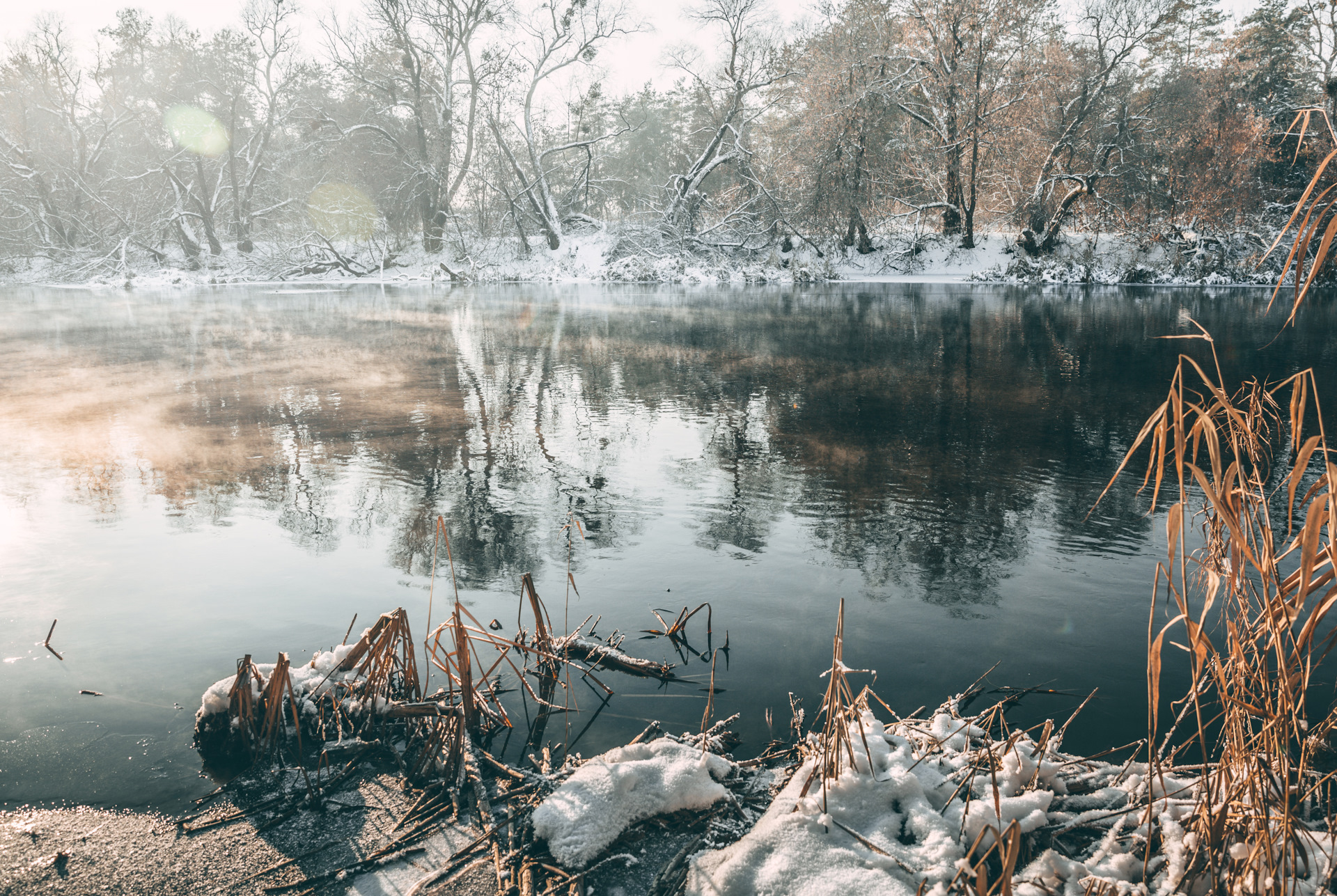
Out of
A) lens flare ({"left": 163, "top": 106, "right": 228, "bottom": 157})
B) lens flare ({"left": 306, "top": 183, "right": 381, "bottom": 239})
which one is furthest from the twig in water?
lens flare ({"left": 163, "top": 106, "right": 228, "bottom": 157})

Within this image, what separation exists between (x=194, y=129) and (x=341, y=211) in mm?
8985

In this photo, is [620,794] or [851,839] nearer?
[851,839]

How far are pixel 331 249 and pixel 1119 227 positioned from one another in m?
36.8

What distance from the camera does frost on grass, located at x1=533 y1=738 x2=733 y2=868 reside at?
263 cm

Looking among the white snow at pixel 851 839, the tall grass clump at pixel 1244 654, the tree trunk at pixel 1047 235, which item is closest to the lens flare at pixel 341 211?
the tree trunk at pixel 1047 235

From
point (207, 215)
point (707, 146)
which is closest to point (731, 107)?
point (707, 146)

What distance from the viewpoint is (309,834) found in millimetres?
2814

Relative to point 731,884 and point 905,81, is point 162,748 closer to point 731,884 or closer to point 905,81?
point 731,884

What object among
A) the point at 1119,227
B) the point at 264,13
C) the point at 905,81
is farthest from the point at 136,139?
the point at 1119,227

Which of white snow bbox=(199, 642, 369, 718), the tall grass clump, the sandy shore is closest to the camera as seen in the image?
the tall grass clump

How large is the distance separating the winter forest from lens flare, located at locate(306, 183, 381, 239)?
128 millimetres

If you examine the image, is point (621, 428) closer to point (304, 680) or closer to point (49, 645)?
point (49, 645)

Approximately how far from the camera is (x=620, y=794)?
2787 millimetres

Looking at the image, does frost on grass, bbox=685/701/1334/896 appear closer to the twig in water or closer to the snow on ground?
the snow on ground
